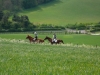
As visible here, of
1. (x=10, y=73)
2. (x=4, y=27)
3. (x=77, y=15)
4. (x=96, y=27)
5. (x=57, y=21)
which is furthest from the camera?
(x=77, y=15)

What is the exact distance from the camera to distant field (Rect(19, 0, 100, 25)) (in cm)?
13512

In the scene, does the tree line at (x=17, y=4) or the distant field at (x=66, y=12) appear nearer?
the distant field at (x=66, y=12)

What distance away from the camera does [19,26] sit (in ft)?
316

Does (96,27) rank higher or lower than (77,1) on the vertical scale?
lower

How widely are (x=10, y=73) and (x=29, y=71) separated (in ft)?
2.76

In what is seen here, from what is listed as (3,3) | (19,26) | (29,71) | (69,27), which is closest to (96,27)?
(69,27)

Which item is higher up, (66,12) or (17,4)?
(17,4)

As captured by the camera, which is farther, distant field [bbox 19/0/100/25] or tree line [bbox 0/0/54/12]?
tree line [bbox 0/0/54/12]

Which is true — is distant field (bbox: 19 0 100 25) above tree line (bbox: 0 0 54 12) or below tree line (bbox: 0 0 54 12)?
below

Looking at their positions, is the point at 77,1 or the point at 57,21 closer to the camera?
the point at 57,21

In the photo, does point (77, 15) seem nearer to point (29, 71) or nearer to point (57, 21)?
point (57, 21)

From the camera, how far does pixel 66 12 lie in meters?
149

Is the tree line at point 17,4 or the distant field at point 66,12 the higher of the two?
the tree line at point 17,4

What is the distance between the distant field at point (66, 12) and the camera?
443ft
